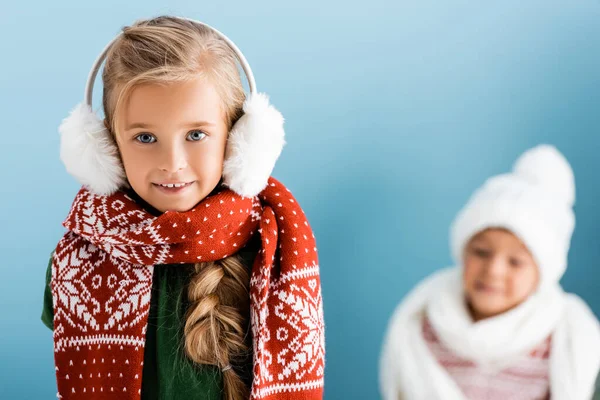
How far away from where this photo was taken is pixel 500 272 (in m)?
0.96

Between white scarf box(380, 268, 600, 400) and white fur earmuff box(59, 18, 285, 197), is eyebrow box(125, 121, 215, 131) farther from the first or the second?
white scarf box(380, 268, 600, 400)

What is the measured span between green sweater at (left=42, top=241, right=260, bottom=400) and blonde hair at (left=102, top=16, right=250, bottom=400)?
0.02 metres

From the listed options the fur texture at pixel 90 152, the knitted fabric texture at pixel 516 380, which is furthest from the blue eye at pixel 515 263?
the fur texture at pixel 90 152

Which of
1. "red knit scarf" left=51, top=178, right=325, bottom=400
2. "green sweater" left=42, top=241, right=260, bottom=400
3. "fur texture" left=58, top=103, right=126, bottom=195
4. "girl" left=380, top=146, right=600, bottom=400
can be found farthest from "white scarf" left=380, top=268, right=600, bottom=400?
"fur texture" left=58, top=103, right=126, bottom=195

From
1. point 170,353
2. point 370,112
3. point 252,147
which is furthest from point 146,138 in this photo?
point 370,112

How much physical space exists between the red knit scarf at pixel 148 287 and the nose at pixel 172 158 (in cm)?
7

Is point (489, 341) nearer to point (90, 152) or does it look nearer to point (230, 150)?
point (230, 150)

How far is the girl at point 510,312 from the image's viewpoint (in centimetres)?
96

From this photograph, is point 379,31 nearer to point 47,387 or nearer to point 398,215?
point 398,215

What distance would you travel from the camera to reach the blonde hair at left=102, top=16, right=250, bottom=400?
102cm

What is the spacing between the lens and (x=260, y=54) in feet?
4.36

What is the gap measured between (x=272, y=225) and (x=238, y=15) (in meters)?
0.44

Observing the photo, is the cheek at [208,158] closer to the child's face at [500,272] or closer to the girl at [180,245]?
the girl at [180,245]

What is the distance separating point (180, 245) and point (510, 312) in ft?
1.59
